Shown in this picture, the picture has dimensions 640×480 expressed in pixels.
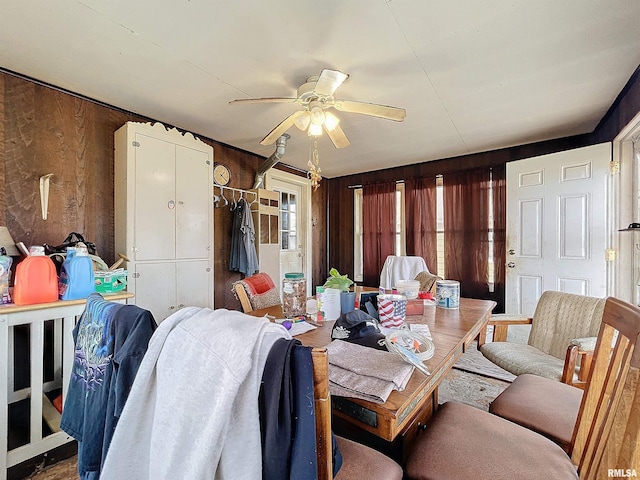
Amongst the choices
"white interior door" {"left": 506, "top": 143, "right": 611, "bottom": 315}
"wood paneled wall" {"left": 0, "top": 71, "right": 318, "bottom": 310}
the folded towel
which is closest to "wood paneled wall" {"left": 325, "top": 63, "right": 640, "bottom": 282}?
"white interior door" {"left": 506, "top": 143, "right": 611, "bottom": 315}

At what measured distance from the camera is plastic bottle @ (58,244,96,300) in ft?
5.45

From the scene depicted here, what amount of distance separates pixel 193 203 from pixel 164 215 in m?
0.32

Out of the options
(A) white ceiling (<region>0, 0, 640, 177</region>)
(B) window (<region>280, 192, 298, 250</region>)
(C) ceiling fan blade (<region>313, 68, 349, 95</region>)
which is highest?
(A) white ceiling (<region>0, 0, 640, 177</region>)

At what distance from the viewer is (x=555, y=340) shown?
6.10 feet

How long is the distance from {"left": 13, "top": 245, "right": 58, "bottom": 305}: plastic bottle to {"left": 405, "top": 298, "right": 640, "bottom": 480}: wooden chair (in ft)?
6.40

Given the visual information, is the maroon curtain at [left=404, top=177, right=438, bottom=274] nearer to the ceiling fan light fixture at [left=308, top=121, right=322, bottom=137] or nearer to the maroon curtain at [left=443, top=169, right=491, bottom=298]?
the maroon curtain at [left=443, top=169, right=491, bottom=298]

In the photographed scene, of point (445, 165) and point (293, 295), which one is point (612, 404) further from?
point (445, 165)

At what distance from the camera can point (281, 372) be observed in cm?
57

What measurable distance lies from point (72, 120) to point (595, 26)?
3.58m

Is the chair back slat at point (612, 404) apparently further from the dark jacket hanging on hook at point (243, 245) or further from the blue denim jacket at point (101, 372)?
A: the dark jacket hanging on hook at point (243, 245)

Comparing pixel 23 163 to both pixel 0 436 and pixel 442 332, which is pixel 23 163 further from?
pixel 442 332

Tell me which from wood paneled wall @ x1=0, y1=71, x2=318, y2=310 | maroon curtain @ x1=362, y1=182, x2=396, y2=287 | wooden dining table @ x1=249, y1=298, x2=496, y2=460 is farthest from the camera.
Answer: maroon curtain @ x1=362, y1=182, x2=396, y2=287

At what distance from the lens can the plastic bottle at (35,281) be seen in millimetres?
1518

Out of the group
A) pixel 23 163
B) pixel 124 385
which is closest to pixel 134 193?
pixel 23 163
